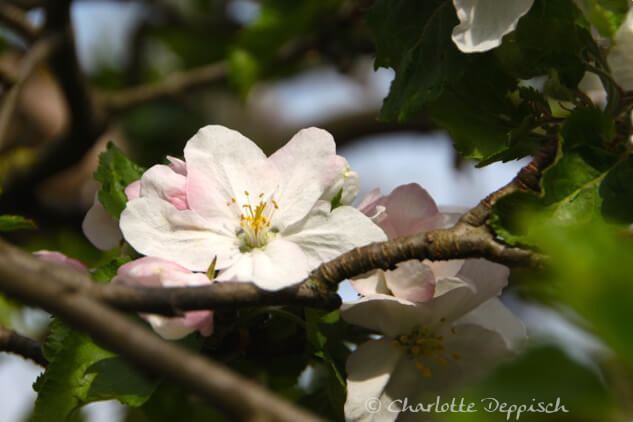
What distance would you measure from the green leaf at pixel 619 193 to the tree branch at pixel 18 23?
1661 mm

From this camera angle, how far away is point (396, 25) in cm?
96

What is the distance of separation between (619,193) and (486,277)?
0.18 metres

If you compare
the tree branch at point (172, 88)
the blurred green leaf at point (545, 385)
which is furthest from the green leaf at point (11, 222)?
the tree branch at point (172, 88)

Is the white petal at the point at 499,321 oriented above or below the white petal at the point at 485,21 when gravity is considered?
below

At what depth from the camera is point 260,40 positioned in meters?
1.91

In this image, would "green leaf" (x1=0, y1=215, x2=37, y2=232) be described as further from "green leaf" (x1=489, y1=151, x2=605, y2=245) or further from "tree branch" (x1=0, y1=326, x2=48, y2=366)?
"green leaf" (x1=489, y1=151, x2=605, y2=245)

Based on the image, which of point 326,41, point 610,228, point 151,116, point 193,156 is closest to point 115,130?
point 151,116

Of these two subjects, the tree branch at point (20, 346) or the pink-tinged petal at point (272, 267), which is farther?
the tree branch at point (20, 346)

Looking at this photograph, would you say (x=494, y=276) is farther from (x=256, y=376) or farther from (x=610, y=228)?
(x=256, y=376)

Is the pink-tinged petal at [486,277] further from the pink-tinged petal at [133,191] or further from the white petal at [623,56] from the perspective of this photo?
the pink-tinged petal at [133,191]

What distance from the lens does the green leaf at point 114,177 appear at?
0.90 m

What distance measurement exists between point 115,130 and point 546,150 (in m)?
2.68

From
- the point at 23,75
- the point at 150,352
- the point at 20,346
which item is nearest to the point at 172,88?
the point at 23,75

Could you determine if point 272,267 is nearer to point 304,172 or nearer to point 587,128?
point 304,172
